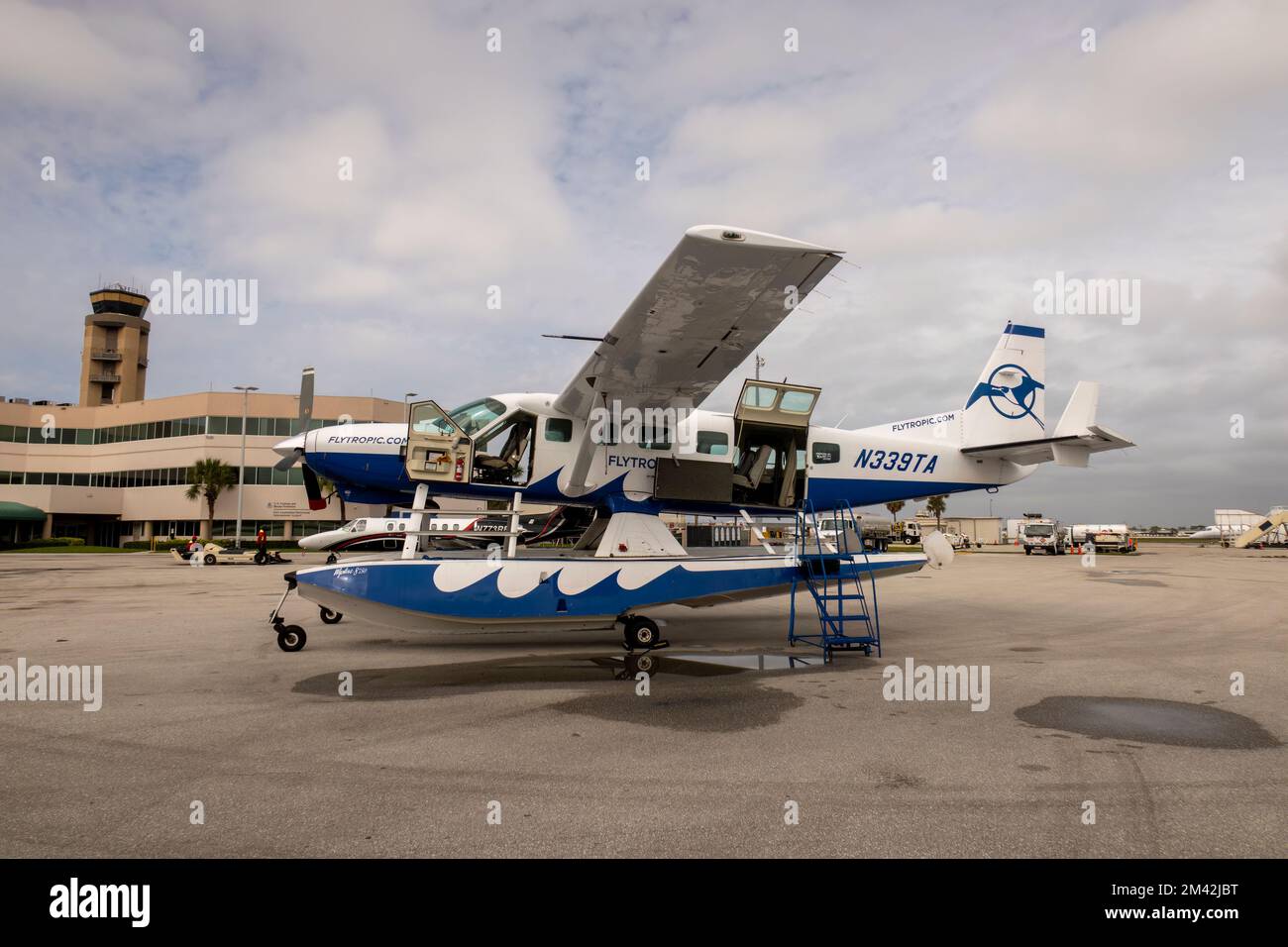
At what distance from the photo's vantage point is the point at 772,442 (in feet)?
38.2

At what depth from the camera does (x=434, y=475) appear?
32.7 ft

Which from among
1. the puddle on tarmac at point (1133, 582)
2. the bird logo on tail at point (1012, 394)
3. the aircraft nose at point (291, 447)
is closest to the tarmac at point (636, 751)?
the aircraft nose at point (291, 447)

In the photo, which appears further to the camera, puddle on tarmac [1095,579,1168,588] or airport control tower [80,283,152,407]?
airport control tower [80,283,152,407]

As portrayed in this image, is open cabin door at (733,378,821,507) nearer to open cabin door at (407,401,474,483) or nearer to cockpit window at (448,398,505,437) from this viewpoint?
cockpit window at (448,398,505,437)

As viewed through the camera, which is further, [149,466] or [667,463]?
[149,466]

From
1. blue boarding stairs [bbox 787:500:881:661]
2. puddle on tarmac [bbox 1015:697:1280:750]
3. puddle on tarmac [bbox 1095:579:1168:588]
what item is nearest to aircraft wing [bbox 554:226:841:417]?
blue boarding stairs [bbox 787:500:881:661]

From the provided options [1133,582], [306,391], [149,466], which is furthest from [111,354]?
[1133,582]

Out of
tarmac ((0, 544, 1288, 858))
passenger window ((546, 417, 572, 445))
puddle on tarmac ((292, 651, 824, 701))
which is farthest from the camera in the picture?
passenger window ((546, 417, 572, 445))

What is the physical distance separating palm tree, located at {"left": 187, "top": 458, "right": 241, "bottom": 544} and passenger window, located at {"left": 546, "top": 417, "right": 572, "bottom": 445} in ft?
179

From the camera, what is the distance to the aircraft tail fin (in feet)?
43.0

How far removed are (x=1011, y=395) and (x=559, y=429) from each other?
9.04 m

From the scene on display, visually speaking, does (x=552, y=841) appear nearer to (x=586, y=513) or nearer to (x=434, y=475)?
(x=434, y=475)

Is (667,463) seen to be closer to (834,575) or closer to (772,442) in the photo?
(772,442)
